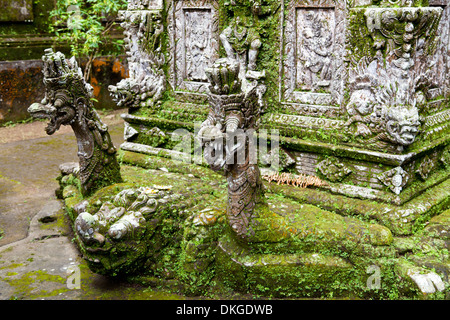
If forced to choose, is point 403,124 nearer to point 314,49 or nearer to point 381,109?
point 381,109

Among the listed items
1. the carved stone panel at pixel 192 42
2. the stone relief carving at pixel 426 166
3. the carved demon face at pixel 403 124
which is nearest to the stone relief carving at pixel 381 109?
the carved demon face at pixel 403 124

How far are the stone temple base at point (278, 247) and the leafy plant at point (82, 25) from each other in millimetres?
6289

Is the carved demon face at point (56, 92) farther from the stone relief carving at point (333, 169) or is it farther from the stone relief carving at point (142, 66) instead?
the stone relief carving at point (333, 169)

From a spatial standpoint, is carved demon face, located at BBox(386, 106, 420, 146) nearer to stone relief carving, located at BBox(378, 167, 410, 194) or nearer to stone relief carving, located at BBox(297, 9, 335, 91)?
stone relief carving, located at BBox(378, 167, 410, 194)

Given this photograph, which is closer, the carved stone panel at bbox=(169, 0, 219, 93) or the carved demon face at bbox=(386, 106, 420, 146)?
the carved demon face at bbox=(386, 106, 420, 146)

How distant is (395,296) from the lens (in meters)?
3.66

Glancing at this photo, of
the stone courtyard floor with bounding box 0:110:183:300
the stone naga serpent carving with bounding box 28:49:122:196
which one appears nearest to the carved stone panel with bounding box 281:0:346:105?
the stone naga serpent carving with bounding box 28:49:122:196

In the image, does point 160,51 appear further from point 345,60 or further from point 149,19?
point 345,60

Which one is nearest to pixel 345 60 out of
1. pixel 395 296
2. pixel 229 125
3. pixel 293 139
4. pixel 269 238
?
pixel 293 139

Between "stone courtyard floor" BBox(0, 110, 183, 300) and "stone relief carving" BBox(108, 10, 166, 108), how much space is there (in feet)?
5.15

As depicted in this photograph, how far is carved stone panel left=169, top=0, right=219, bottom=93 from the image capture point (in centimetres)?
548

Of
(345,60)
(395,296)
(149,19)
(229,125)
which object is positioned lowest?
(395,296)

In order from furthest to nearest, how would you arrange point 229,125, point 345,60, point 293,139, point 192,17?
point 192,17
point 293,139
point 345,60
point 229,125

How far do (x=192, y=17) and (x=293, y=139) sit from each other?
2.01 metres
